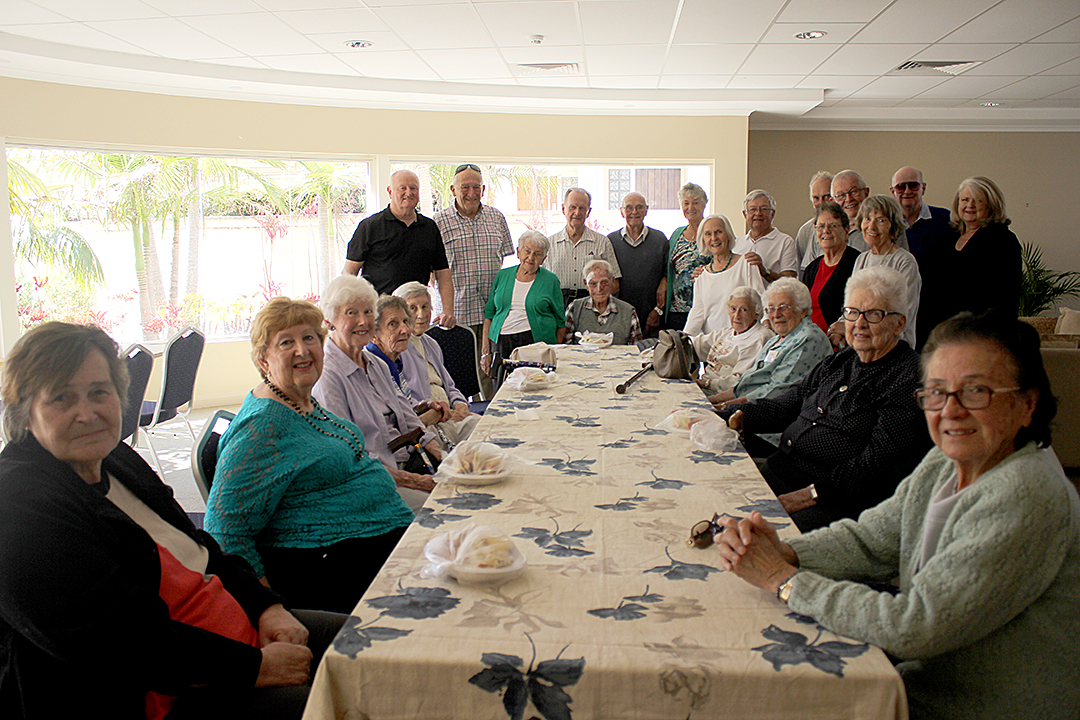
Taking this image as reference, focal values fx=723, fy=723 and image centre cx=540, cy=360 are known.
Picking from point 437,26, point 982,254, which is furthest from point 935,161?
point 437,26

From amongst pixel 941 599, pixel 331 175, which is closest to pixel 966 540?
pixel 941 599

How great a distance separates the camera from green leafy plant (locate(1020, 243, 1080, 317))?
27.5 ft

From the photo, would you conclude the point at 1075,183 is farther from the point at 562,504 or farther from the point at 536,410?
the point at 562,504

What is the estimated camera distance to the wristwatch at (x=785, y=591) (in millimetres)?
1150

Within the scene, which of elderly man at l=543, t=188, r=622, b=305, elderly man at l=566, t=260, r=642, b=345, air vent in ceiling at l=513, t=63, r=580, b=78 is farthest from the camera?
air vent in ceiling at l=513, t=63, r=580, b=78

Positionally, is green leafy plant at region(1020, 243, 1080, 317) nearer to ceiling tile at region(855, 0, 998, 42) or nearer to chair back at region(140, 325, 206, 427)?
ceiling tile at region(855, 0, 998, 42)

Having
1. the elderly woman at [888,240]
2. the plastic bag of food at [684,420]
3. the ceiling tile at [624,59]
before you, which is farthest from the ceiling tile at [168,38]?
the elderly woman at [888,240]

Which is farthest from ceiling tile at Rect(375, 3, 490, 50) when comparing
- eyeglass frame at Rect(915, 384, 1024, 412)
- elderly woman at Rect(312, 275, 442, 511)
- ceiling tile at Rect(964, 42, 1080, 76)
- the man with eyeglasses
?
ceiling tile at Rect(964, 42, 1080, 76)

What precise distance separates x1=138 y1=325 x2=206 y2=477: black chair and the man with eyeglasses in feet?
5.52

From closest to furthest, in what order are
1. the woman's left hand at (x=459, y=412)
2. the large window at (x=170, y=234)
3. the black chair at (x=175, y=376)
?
the woman's left hand at (x=459, y=412) < the black chair at (x=175, y=376) < the large window at (x=170, y=234)

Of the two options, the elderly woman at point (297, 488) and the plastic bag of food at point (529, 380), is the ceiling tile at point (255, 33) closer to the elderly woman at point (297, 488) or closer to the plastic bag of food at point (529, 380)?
the plastic bag of food at point (529, 380)

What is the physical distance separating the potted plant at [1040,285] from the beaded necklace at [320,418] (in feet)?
27.5

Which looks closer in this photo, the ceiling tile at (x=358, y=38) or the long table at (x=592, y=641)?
the long table at (x=592, y=641)

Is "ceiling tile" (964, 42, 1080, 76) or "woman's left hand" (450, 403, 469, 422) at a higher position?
"ceiling tile" (964, 42, 1080, 76)
